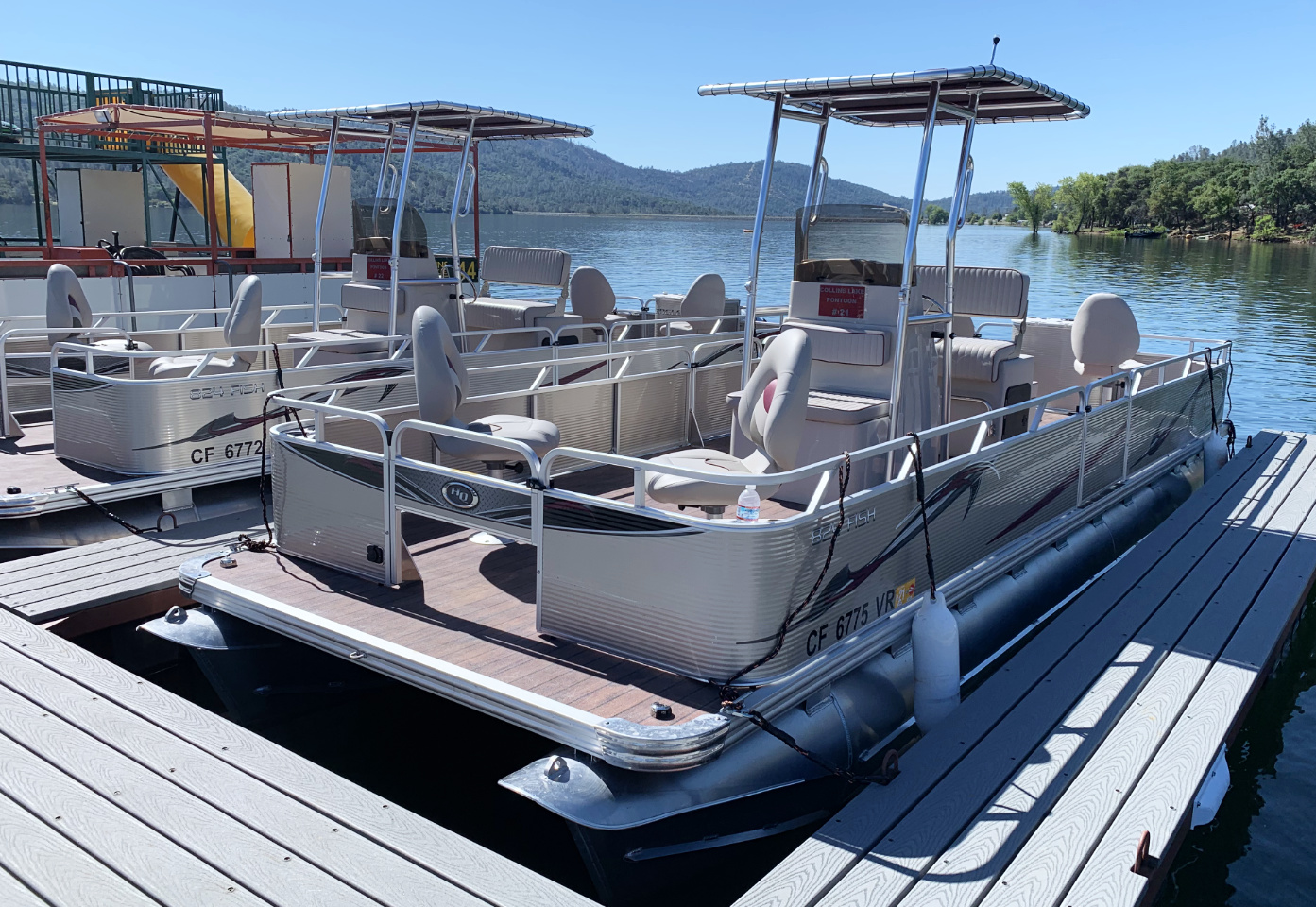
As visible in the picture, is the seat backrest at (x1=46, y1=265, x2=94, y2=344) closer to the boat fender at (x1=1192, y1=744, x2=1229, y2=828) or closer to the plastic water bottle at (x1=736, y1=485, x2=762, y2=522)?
the plastic water bottle at (x1=736, y1=485, x2=762, y2=522)

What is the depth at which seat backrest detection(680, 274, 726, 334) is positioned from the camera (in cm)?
1037

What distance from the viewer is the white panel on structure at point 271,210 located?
639 inches

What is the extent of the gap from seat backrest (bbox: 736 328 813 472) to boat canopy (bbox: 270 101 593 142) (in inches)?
162

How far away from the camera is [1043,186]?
421 feet

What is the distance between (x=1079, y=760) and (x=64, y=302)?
7311 mm

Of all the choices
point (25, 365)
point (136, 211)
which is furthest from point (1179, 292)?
point (25, 365)

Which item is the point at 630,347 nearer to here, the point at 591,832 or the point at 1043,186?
the point at 591,832

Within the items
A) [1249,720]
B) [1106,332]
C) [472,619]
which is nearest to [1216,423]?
[1106,332]

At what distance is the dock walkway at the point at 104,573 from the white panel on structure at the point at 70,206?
42.8 feet

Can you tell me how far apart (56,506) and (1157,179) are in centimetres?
10545

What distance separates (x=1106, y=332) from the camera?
8133mm

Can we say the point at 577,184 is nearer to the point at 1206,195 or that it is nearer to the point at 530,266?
the point at 1206,195

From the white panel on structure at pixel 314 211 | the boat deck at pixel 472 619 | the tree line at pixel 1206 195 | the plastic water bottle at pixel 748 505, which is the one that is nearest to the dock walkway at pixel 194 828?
the boat deck at pixel 472 619

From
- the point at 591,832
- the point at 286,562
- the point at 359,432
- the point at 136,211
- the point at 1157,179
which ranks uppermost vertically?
the point at 1157,179
